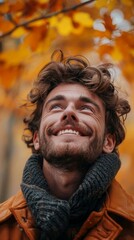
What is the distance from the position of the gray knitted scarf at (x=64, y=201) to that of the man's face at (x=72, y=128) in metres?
0.13

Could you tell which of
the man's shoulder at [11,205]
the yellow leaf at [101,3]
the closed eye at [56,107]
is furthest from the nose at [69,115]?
the yellow leaf at [101,3]

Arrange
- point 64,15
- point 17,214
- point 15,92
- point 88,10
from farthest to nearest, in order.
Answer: point 15,92, point 88,10, point 64,15, point 17,214

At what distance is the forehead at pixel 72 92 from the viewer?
10.4 feet

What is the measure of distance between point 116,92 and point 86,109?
58cm

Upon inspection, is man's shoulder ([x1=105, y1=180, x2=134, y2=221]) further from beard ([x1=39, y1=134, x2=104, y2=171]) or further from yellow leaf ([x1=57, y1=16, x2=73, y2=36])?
yellow leaf ([x1=57, y1=16, x2=73, y2=36])

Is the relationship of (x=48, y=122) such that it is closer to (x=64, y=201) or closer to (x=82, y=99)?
(x=82, y=99)

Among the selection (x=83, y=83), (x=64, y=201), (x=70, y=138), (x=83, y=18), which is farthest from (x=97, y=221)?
(x=83, y=18)

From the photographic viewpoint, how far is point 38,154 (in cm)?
332

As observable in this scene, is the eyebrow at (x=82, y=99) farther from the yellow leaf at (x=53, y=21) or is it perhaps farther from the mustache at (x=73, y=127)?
the yellow leaf at (x=53, y=21)

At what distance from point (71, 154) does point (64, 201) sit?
33 centimetres

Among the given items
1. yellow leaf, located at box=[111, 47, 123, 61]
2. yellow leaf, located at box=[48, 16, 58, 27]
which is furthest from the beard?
yellow leaf, located at box=[48, 16, 58, 27]

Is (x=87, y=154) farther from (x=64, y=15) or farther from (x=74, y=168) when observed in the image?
(x=64, y=15)

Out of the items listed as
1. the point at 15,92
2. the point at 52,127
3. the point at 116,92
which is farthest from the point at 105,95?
the point at 15,92

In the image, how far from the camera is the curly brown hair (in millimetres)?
3355
